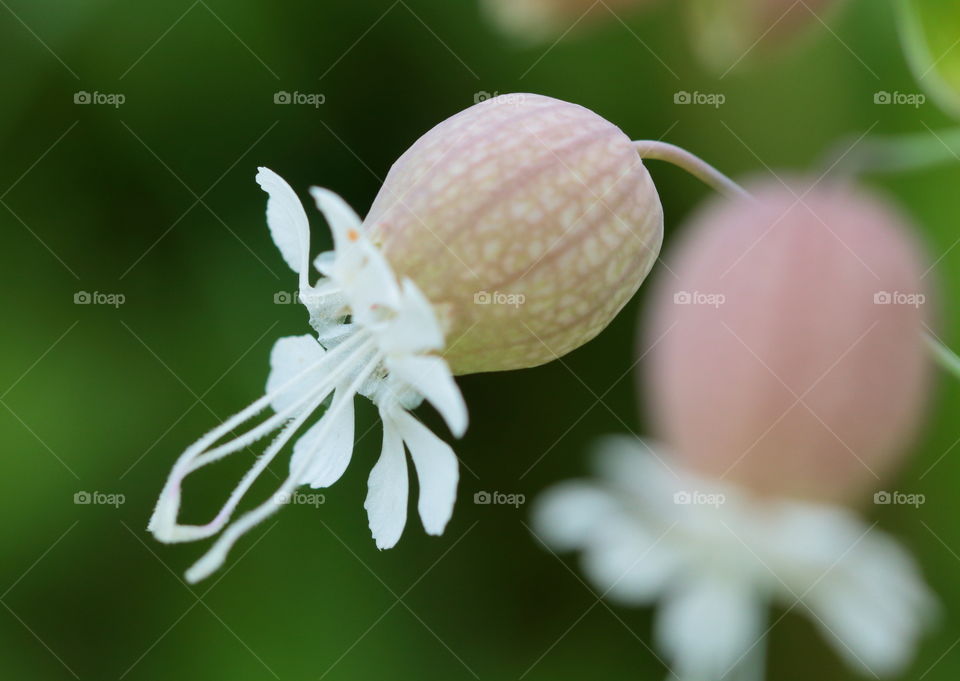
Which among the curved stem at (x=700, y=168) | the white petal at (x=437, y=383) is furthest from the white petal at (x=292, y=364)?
the curved stem at (x=700, y=168)

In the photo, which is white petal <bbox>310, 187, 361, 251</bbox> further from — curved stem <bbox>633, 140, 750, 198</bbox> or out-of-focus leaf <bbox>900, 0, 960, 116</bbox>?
out-of-focus leaf <bbox>900, 0, 960, 116</bbox>

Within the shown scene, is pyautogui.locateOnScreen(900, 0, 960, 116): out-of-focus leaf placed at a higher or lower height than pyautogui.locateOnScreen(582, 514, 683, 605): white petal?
higher

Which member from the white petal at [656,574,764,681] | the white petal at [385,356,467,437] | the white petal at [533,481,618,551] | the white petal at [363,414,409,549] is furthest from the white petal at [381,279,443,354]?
the white petal at [533,481,618,551]

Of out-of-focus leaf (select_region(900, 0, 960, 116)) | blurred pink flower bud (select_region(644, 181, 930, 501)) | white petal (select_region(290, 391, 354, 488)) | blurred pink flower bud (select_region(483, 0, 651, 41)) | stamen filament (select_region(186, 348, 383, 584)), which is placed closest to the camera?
stamen filament (select_region(186, 348, 383, 584))

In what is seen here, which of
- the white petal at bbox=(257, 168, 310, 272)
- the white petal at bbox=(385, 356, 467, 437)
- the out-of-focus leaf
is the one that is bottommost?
the white petal at bbox=(385, 356, 467, 437)

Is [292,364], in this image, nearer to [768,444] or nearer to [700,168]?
[700,168]

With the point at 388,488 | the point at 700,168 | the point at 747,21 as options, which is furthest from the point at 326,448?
the point at 747,21
